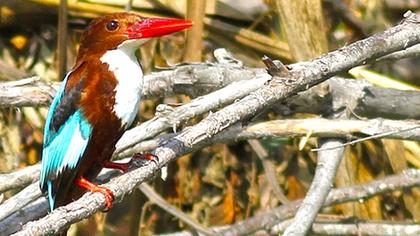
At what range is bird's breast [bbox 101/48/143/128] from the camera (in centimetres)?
354

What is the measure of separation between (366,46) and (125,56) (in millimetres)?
733

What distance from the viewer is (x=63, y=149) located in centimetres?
367

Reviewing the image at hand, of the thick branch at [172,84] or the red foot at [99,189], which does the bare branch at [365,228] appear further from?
the red foot at [99,189]

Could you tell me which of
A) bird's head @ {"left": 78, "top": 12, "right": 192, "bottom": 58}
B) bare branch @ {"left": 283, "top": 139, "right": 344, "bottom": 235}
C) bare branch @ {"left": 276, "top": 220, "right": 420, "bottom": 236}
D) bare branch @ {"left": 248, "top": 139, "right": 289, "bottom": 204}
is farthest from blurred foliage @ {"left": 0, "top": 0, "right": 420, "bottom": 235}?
bird's head @ {"left": 78, "top": 12, "right": 192, "bottom": 58}

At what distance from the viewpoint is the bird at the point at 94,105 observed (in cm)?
356

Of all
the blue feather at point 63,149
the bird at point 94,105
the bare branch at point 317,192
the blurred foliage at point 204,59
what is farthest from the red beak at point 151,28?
the blurred foliage at point 204,59

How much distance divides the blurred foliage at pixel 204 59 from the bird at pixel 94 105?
3.98 feet

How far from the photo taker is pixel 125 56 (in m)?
3.68

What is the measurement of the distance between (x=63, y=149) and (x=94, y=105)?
19 cm

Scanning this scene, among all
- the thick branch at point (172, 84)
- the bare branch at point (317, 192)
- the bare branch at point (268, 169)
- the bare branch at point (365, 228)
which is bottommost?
the bare branch at point (365, 228)

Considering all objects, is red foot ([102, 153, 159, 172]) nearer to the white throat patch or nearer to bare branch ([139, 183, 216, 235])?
the white throat patch

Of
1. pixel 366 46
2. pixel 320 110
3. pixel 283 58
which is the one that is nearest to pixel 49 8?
pixel 283 58

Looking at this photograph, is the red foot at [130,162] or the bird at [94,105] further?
the bird at [94,105]

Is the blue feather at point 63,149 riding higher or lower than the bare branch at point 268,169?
higher
